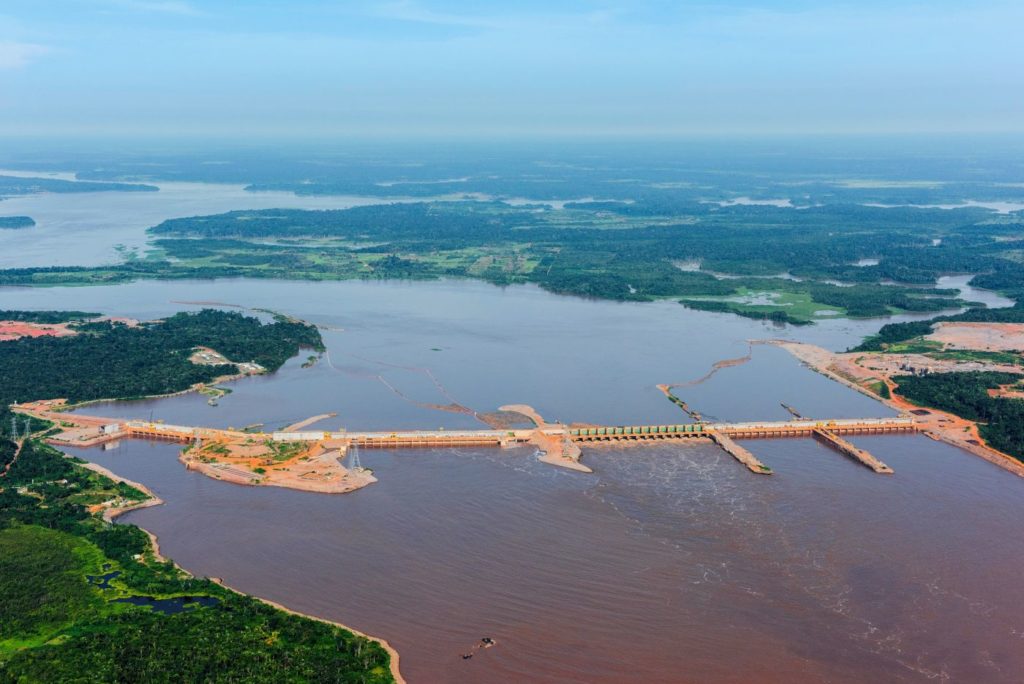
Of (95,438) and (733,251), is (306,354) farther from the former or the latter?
(733,251)

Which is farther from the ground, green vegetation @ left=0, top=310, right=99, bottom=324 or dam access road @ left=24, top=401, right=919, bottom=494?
green vegetation @ left=0, top=310, right=99, bottom=324

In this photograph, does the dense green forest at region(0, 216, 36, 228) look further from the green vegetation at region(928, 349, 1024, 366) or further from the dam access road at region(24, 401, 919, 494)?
the green vegetation at region(928, 349, 1024, 366)

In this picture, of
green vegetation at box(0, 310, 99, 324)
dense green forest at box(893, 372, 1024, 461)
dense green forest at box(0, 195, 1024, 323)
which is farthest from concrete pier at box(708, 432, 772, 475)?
green vegetation at box(0, 310, 99, 324)

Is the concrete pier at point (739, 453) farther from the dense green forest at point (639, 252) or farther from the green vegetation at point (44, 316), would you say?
the green vegetation at point (44, 316)

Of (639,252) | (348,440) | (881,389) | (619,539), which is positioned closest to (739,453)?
(619,539)

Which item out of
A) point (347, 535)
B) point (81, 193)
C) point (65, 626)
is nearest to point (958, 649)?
point (347, 535)

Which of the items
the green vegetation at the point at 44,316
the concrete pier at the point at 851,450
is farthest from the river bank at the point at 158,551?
the green vegetation at the point at 44,316

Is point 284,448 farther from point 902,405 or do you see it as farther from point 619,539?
point 902,405
